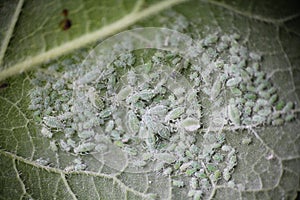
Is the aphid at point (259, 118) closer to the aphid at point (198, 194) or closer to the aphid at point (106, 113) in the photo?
the aphid at point (198, 194)

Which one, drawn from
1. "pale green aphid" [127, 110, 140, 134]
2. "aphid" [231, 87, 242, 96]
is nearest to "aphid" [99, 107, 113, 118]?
"pale green aphid" [127, 110, 140, 134]

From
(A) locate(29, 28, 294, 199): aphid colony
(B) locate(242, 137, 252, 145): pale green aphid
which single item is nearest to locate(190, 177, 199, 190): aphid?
(A) locate(29, 28, 294, 199): aphid colony

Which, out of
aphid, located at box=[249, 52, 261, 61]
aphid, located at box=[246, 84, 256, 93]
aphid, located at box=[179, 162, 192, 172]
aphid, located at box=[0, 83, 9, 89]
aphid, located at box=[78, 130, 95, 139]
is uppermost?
aphid, located at box=[0, 83, 9, 89]

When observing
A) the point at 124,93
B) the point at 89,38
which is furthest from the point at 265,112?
the point at 89,38

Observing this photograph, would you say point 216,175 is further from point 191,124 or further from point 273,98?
point 273,98

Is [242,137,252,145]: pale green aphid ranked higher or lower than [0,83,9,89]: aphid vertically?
lower

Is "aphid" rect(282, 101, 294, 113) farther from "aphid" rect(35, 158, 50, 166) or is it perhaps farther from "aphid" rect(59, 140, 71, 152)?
"aphid" rect(35, 158, 50, 166)
